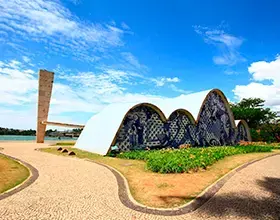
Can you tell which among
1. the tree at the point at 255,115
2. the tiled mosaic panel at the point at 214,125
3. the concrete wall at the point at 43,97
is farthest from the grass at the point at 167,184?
the tree at the point at 255,115

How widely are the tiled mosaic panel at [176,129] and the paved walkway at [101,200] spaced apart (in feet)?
26.8

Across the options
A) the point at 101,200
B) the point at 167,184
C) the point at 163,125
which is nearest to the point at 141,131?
the point at 163,125

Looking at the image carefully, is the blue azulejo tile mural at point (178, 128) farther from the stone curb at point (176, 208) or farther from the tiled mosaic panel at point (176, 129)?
the stone curb at point (176, 208)

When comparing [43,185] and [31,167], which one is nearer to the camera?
[43,185]

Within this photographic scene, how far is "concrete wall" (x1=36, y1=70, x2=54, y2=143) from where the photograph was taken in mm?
26797

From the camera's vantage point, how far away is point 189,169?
9.95 m

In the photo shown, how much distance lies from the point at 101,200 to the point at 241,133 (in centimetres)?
2772

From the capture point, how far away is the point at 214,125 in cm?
2523

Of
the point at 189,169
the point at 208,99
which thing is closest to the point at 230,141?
the point at 208,99

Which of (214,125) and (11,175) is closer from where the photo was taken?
(11,175)

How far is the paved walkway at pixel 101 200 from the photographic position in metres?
5.41

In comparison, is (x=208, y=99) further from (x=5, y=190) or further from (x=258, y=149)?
(x=5, y=190)

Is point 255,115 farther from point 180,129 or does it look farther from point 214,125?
point 180,129

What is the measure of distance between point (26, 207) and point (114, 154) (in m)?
9.99
